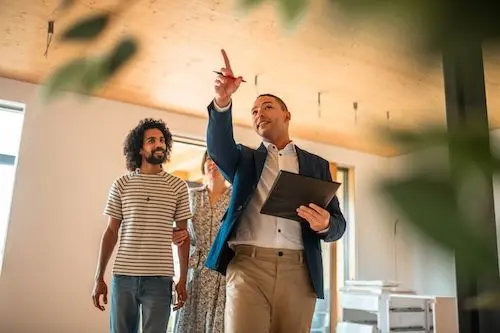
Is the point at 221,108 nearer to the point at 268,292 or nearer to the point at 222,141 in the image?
the point at 222,141

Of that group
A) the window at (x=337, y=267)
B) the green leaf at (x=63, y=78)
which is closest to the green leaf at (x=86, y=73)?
the green leaf at (x=63, y=78)

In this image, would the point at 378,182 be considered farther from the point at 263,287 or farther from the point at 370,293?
the point at 370,293

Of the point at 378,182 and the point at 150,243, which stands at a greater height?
the point at 150,243

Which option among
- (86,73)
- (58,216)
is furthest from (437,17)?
(58,216)

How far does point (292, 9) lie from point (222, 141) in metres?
1.23

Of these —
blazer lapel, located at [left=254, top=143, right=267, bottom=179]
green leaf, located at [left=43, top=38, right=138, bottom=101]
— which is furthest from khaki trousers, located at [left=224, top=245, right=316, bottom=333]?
green leaf, located at [left=43, top=38, right=138, bottom=101]

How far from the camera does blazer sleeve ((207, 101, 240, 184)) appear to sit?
1349 mm

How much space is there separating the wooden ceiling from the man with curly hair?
467mm

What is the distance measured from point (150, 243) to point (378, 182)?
1.87 m

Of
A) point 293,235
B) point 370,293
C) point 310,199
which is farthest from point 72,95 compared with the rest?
point 370,293

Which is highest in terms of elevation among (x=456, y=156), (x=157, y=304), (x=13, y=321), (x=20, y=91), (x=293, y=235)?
(x=20, y=91)

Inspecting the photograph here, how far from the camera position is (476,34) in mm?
147

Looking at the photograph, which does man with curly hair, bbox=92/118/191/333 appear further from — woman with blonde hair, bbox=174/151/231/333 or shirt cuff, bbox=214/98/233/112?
shirt cuff, bbox=214/98/233/112

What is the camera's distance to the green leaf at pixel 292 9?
0.61 ft
